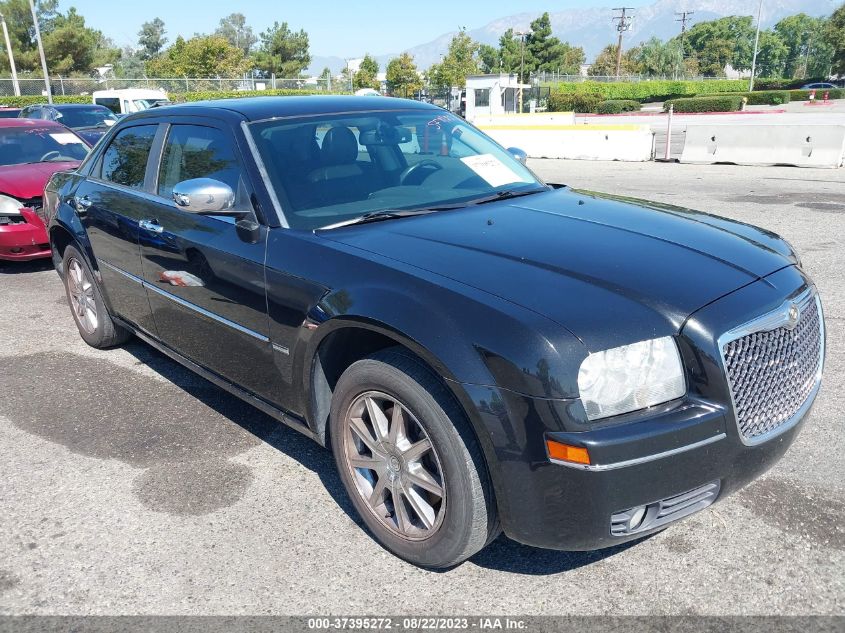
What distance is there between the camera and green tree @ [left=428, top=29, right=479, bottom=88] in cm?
6612

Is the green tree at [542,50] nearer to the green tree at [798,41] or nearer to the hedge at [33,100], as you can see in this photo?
the green tree at [798,41]

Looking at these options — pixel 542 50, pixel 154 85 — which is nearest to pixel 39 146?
pixel 154 85

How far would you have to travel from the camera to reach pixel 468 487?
7.92ft

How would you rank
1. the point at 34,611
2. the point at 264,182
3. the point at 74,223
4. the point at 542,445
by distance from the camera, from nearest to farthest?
the point at 542,445, the point at 34,611, the point at 264,182, the point at 74,223

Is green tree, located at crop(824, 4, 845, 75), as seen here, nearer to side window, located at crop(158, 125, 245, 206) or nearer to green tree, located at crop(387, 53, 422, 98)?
green tree, located at crop(387, 53, 422, 98)

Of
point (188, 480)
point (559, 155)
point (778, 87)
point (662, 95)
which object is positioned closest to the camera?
point (188, 480)

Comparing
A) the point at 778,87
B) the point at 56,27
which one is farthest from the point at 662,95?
the point at 56,27

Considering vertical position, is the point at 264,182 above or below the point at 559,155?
above

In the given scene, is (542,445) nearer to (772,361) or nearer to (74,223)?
(772,361)

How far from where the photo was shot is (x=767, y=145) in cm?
1573

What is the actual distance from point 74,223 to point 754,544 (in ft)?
15.1

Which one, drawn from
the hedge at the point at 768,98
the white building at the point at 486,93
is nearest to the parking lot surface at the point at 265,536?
the white building at the point at 486,93

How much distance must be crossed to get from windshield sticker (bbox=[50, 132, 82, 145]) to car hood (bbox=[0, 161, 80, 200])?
0.94m

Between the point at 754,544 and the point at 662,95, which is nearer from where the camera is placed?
the point at 754,544
